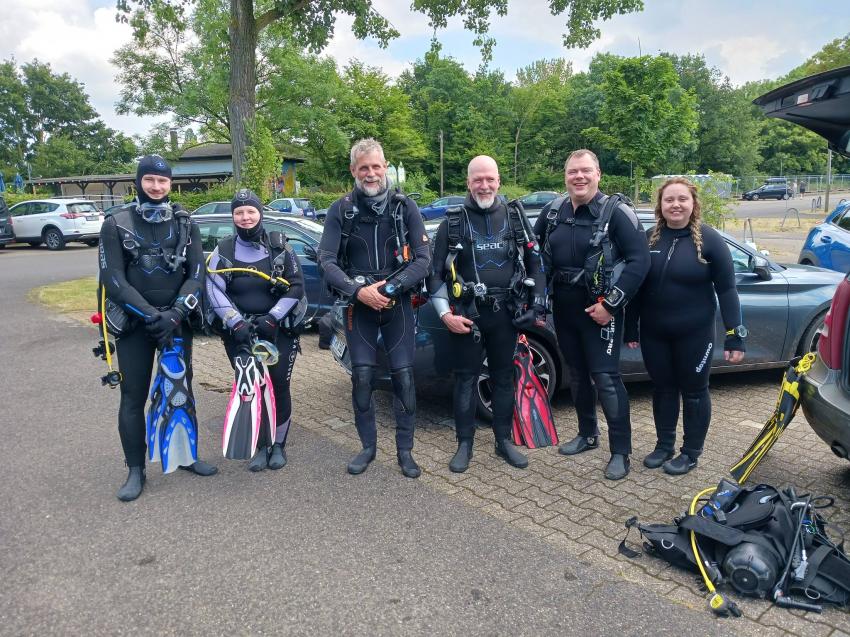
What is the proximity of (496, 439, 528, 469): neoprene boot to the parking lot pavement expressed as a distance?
0.20 feet

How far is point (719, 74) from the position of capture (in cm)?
6419

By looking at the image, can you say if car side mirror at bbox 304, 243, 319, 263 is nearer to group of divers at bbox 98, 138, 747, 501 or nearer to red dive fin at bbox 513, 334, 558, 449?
group of divers at bbox 98, 138, 747, 501

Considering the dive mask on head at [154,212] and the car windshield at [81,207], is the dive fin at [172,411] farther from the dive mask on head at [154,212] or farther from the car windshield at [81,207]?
the car windshield at [81,207]

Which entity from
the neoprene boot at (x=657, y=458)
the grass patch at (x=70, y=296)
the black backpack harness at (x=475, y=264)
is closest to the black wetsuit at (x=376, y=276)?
the black backpack harness at (x=475, y=264)

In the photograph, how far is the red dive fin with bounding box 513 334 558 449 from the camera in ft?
14.7

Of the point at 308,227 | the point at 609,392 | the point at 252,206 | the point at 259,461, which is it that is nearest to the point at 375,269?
the point at 252,206

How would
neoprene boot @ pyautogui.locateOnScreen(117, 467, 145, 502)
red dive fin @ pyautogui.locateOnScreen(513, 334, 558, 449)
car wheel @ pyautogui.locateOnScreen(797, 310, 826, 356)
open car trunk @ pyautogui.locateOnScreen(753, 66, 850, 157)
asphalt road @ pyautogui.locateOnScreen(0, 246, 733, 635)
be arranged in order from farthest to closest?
1. car wheel @ pyautogui.locateOnScreen(797, 310, 826, 356)
2. red dive fin @ pyautogui.locateOnScreen(513, 334, 558, 449)
3. neoprene boot @ pyautogui.locateOnScreen(117, 467, 145, 502)
4. open car trunk @ pyautogui.locateOnScreen(753, 66, 850, 157)
5. asphalt road @ pyautogui.locateOnScreen(0, 246, 733, 635)

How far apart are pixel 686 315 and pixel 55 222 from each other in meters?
24.2

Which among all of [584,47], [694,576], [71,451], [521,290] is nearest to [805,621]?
[694,576]

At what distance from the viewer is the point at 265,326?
423 cm

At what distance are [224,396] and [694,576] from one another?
14.7 feet

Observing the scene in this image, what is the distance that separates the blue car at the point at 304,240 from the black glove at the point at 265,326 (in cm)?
325

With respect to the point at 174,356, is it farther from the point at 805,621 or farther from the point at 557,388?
the point at 805,621

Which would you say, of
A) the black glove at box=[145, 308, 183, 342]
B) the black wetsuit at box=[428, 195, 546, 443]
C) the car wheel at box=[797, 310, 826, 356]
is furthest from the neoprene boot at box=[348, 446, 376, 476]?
the car wheel at box=[797, 310, 826, 356]
